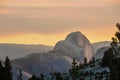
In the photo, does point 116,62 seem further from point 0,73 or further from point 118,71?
point 0,73

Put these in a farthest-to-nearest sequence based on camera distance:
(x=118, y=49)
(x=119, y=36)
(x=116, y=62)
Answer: (x=116, y=62) < (x=118, y=49) < (x=119, y=36)

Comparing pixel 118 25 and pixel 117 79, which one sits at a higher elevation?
pixel 118 25

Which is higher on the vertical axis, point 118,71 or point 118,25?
point 118,25

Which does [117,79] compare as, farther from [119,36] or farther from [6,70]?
[6,70]

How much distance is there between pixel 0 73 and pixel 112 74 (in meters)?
59.5

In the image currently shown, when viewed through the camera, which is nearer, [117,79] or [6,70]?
[117,79]

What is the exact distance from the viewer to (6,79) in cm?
18225

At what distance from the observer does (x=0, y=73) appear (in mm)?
180250

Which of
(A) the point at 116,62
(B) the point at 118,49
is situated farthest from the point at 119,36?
(A) the point at 116,62

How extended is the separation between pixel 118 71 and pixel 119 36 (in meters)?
18.5

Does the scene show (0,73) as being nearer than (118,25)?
No

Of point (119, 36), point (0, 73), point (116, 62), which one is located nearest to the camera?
point (119, 36)

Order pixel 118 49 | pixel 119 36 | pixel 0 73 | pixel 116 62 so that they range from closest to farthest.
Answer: pixel 119 36, pixel 118 49, pixel 116 62, pixel 0 73

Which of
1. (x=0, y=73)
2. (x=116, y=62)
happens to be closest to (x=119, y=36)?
(x=116, y=62)
